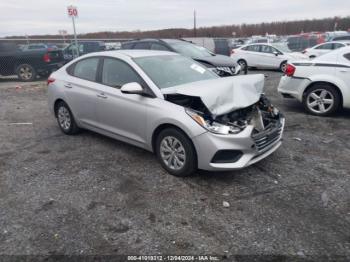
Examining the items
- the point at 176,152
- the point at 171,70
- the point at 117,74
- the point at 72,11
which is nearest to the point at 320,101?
the point at 171,70

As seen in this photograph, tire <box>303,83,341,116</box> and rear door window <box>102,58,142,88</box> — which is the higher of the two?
rear door window <box>102,58,142,88</box>

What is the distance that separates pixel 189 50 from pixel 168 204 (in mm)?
7627

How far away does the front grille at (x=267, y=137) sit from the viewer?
3834mm

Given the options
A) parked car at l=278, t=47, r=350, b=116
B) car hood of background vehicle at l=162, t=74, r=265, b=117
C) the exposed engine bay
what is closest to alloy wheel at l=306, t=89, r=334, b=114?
parked car at l=278, t=47, r=350, b=116

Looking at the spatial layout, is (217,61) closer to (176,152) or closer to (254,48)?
(176,152)

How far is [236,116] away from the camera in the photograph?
4.22 meters

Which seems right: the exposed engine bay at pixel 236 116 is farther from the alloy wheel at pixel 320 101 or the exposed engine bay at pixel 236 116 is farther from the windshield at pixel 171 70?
the alloy wheel at pixel 320 101

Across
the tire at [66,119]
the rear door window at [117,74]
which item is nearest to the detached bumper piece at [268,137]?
the rear door window at [117,74]

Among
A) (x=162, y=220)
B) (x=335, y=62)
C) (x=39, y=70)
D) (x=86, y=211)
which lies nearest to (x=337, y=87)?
(x=335, y=62)

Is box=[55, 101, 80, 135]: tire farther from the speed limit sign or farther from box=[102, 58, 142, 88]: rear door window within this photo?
the speed limit sign

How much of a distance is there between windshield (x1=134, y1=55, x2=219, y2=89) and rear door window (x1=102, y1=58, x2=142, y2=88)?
17 cm

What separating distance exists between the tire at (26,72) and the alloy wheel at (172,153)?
429 inches

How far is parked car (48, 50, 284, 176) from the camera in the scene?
3.71 metres

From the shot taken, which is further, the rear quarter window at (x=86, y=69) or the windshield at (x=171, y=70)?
the rear quarter window at (x=86, y=69)
